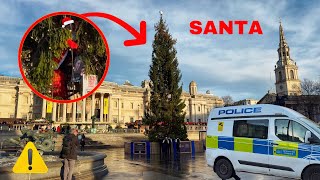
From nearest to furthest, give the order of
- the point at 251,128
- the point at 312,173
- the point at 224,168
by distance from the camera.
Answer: the point at 312,173
the point at 251,128
the point at 224,168

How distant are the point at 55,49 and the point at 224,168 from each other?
7.76 meters

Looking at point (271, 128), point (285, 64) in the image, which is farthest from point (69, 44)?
point (285, 64)

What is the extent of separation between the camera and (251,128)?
9.64 metres

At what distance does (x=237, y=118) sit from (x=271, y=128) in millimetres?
1310

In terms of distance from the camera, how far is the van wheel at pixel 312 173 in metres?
7.90

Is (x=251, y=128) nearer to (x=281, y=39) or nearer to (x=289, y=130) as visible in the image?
(x=289, y=130)

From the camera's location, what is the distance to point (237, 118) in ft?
33.1

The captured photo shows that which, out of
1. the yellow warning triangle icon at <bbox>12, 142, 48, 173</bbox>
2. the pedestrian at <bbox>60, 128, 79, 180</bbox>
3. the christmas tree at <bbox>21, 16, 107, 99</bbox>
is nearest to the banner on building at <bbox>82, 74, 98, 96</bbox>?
the christmas tree at <bbox>21, 16, 107, 99</bbox>

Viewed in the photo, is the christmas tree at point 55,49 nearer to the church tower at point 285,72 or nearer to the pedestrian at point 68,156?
the pedestrian at point 68,156

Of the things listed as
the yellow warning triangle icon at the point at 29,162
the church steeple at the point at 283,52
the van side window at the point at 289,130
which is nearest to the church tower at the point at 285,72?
the church steeple at the point at 283,52

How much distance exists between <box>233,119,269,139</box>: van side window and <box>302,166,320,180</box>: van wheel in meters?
1.49

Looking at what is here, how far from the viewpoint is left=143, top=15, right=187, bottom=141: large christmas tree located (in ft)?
78.2

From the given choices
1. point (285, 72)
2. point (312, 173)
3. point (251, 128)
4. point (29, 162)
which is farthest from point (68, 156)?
point (285, 72)

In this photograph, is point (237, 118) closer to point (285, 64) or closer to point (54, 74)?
point (54, 74)
